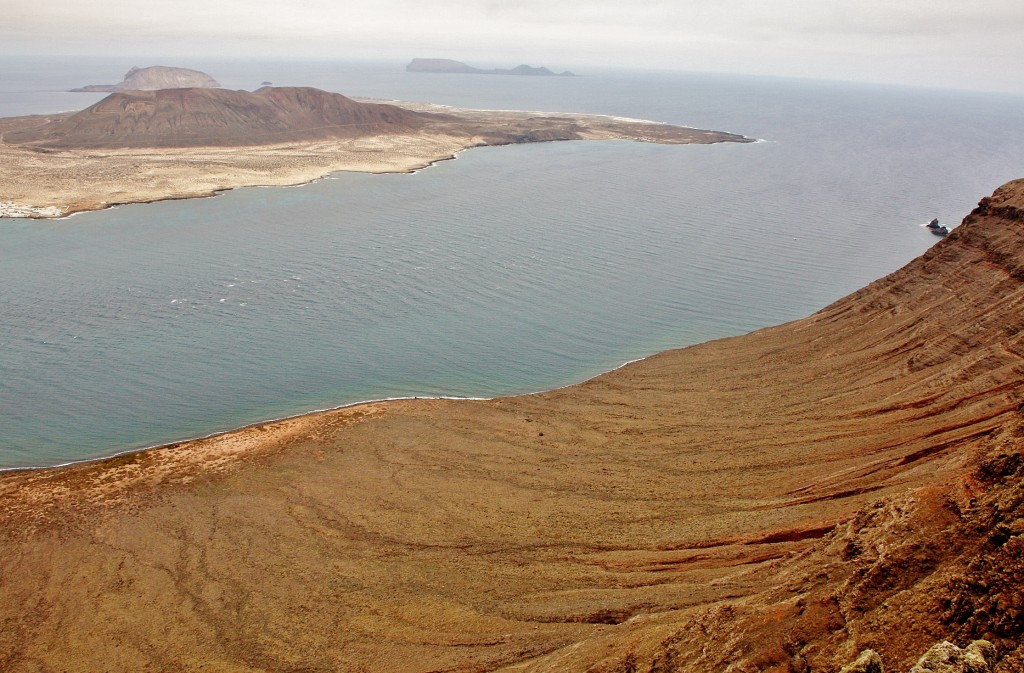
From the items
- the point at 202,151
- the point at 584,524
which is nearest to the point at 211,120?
the point at 202,151

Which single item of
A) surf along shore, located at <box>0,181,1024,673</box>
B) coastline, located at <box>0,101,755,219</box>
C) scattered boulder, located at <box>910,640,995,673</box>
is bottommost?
surf along shore, located at <box>0,181,1024,673</box>

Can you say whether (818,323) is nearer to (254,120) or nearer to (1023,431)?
(1023,431)

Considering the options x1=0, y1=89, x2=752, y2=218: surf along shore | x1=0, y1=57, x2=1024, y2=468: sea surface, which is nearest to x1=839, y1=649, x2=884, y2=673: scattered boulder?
x1=0, y1=57, x2=1024, y2=468: sea surface

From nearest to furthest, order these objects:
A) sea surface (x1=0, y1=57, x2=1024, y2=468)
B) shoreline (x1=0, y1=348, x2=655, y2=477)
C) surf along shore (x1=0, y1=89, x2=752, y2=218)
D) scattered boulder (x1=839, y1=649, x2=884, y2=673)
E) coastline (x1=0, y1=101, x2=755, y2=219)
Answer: scattered boulder (x1=839, y1=649, x2=884, y2=673), shoreline (x1=0, y1=348, x2=655, y2=477), sea surface (x1=0, y1=57, x2=1024, y2=468), coastline (x1=0, y1=101, x2=755, y2=219), surf along shore (x1=0, y1=89, x2=752, y2=218)

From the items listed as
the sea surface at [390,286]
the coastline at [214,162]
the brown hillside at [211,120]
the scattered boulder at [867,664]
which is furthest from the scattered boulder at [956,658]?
the brown hillside at [211,120]

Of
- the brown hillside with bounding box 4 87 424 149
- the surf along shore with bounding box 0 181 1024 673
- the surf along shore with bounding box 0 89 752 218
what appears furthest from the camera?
the brown hillside with bounding box 4 87 424 149

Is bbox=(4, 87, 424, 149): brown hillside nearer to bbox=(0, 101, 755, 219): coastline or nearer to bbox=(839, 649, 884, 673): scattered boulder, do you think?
bbox=(0, 101, 755, 219): coastline
